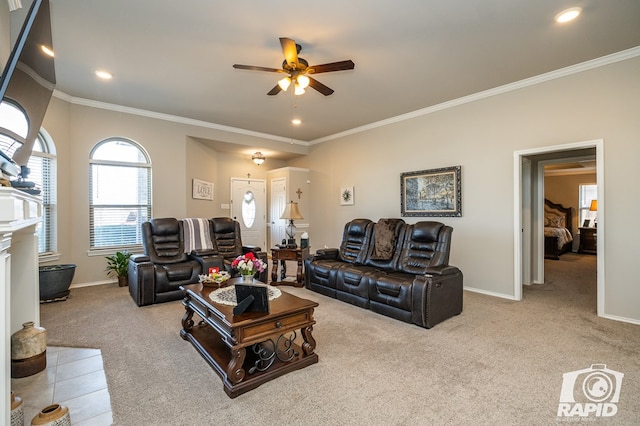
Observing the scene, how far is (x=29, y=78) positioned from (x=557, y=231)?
9.94 meters

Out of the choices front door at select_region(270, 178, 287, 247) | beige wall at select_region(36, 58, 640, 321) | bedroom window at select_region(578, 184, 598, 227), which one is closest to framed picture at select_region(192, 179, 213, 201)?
beige wall at select_region(36, 58, 640, 321)

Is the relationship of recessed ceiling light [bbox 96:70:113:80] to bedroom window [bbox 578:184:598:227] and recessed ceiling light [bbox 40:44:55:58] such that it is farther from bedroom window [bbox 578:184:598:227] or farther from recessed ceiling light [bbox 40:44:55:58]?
bedroom window [bbox 578:184:598:227]

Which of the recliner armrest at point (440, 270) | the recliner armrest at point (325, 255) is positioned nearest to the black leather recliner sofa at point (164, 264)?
the recliner armrest at point (325, 255)

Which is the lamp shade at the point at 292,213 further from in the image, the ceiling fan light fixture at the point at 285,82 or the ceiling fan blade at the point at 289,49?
the ceiling fan blade at the point at 289,49

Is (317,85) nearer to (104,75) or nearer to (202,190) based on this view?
(104,75)

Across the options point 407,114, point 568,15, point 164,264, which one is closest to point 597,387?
point 568,15

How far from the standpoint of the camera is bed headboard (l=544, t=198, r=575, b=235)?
8.75 meters

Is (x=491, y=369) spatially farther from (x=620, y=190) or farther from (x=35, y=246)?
(x=35, y=246)

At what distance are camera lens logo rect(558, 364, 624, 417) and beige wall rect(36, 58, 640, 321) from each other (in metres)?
1.67

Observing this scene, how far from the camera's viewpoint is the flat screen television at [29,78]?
1645mm

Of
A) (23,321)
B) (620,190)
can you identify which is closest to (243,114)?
(23,321)

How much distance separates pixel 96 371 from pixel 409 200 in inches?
186

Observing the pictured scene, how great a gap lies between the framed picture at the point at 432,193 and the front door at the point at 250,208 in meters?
3.95

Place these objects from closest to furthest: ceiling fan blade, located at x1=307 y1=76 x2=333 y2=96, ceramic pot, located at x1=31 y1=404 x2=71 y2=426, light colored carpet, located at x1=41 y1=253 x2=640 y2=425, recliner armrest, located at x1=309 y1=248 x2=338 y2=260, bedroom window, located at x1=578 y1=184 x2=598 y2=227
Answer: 1. ceramic pot, located at x1=31 y1=404 x2=71 y2=426
2. light colored carpet, located at x1=41 y1=253 x2=640 y2=425
3. ceiling fan blade, located at x1=307 y1=76 x2=333 y2=96
4. recliner armrest, located at x1=309 y1=248 x2=338 y2=260
5. bedroom window, located at x1=578 y1=184 x2=598 y2=227
